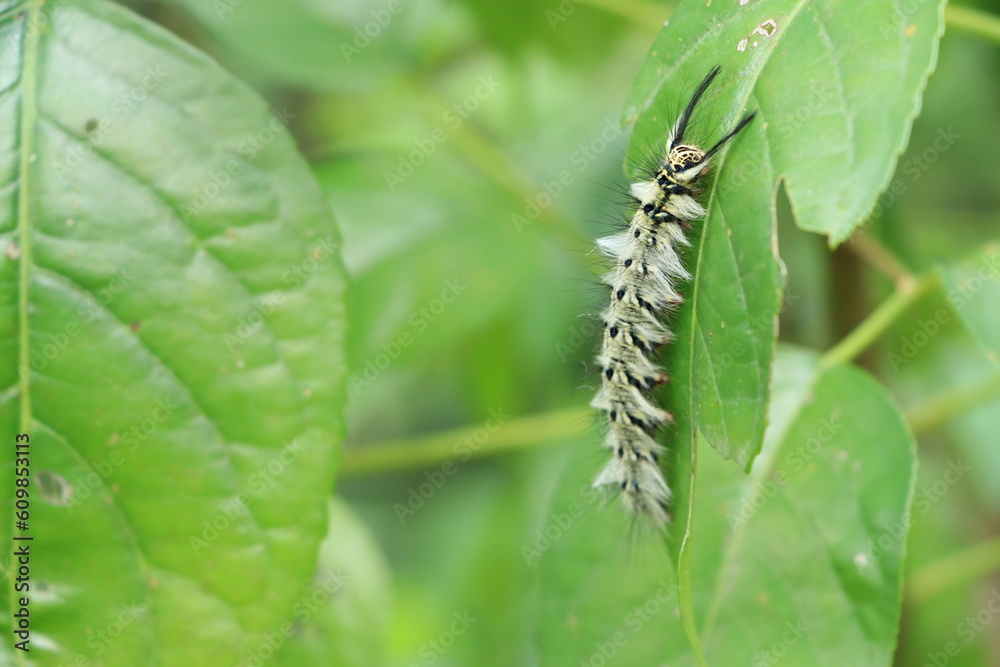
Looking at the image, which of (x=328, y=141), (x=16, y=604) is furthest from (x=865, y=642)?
(x=328, y=141)

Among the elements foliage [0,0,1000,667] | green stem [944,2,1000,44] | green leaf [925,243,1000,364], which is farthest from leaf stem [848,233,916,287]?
green stem [944,2,1000,44]

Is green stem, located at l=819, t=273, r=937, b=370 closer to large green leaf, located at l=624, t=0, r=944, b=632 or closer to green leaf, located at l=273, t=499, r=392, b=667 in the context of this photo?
large green leaf, located at l=624, t=0, r=944, b=632

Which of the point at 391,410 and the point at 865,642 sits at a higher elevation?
the point at 391,410

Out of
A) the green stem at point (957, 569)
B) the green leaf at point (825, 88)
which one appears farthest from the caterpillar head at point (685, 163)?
the green stem at point (957, 569)

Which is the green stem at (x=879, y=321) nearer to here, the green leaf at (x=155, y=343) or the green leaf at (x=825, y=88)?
the green leaf at (x=825, y=88)

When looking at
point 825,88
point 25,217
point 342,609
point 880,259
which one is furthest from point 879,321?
point 25,217

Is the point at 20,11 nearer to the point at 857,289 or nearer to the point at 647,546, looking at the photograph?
the point at 647,546

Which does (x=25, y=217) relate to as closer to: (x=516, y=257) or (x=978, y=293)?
(x=516, y=257)
